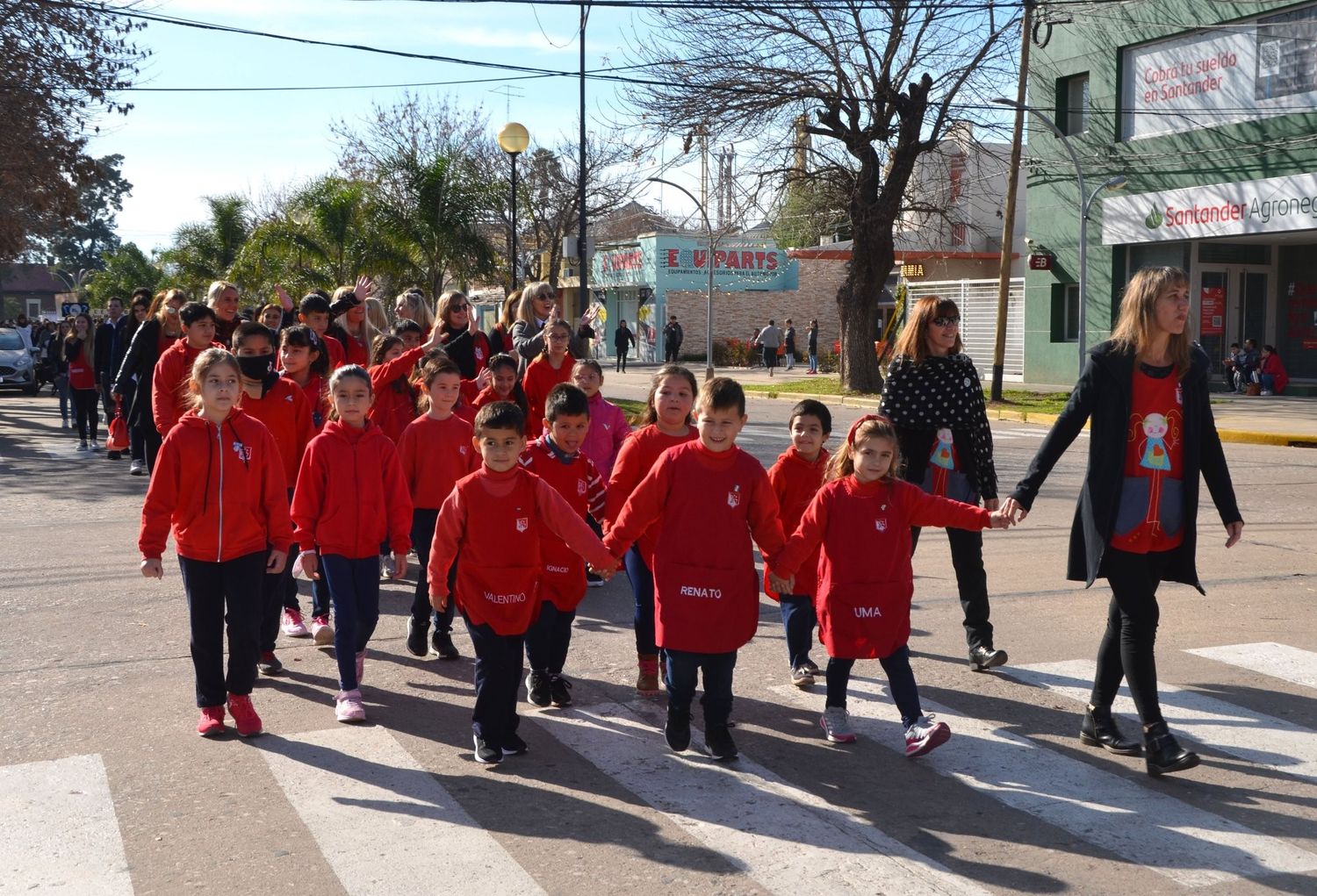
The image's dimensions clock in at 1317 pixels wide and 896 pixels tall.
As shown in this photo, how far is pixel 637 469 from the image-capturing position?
5867 mm

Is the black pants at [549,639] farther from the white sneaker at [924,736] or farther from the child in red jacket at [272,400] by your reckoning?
the white sneaker at [924,736]

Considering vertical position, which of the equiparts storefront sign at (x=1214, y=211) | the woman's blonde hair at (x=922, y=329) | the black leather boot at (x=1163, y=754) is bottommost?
the black leather boot at (x=1163, y=754)

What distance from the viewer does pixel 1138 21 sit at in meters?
26.0

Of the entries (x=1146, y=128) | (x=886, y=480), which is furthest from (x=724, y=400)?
(x=1146, y=128)

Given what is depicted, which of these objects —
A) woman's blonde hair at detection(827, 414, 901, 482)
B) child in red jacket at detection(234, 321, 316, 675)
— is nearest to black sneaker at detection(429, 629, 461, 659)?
child in red jacket at detection(234, 321, 316, 675)

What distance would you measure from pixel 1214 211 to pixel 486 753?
76.1ft

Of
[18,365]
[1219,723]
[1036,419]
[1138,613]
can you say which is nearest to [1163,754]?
[1138,613]

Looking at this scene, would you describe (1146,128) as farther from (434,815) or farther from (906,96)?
(434,815)

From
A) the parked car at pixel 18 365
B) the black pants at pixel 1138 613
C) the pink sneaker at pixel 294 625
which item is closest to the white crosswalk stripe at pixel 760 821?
the black pants at pixel 1138 613

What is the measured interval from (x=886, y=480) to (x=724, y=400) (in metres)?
0.78

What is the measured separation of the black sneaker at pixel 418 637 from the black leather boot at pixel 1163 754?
3495mm

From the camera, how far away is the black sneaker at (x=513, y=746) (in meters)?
5.04

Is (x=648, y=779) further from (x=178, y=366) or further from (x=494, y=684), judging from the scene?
(x=178, y=366)

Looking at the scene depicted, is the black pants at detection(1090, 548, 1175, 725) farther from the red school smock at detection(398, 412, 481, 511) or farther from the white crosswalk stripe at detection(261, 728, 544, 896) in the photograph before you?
the red school smock at detection(398, 412, 481, 511)
